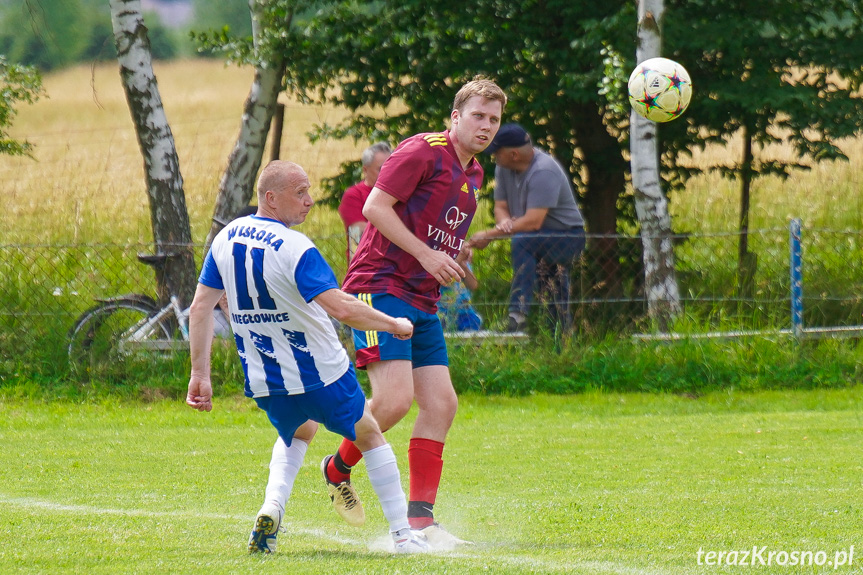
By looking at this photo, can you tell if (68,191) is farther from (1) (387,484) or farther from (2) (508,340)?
(1) (387,484)

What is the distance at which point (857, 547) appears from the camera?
14.5 feet

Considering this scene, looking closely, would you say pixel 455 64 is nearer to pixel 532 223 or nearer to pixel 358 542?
pixel 532 223

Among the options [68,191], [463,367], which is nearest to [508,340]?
[463,367]

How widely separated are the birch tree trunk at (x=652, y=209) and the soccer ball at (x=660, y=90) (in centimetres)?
155

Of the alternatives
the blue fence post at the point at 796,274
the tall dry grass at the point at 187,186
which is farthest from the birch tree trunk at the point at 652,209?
the tall dry grass at the point at 187,186

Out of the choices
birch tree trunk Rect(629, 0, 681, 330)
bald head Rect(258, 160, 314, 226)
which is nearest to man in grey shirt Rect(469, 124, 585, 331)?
birch tree trunk Rect(629, 0, 681, 330)

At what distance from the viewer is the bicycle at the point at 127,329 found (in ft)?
32.8

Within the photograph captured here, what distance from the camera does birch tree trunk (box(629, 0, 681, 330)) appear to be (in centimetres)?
1062

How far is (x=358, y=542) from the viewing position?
4945 mm

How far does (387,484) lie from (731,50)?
823cm

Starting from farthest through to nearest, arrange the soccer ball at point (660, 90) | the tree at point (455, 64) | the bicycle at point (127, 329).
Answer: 1. the tree at point (455, 64)
2. the bicycle at point (127, 329)
3. the soccer ball at point (660, 90)

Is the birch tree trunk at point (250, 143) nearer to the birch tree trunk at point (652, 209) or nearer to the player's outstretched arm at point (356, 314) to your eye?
the birch tree trunk at point (652, 209)

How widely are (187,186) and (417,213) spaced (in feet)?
53.1
